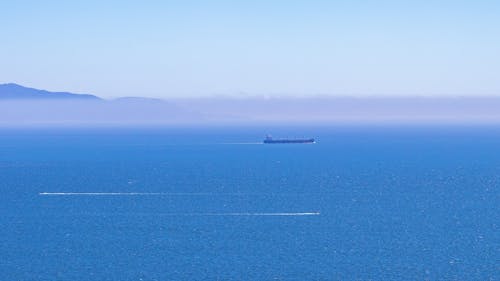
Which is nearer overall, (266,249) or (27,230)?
(266,249)

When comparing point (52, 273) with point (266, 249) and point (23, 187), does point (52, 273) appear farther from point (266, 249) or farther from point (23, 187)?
point (23, 187)

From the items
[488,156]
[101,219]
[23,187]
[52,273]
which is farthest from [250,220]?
[488,156]

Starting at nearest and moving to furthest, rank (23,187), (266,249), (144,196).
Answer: (266,249) < (144,196) < (23,187)

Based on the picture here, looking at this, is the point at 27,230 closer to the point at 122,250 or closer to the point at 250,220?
the point at 122,250

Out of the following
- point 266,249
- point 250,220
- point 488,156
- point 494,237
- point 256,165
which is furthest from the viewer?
point 488,156

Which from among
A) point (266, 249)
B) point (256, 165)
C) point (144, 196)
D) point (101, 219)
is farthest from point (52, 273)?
point (256, 165)

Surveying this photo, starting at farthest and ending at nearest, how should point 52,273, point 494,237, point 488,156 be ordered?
point 488,156 → point 494,237 → point 52,273
